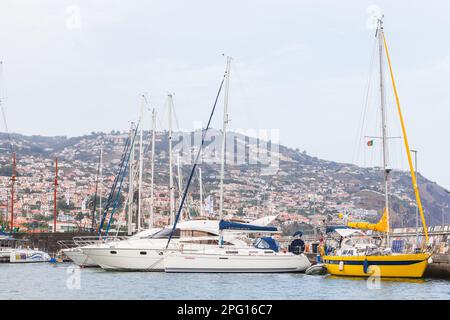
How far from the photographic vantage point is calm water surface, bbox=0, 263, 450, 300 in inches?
1078

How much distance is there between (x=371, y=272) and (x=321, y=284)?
114 inches

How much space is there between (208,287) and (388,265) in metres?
8.83

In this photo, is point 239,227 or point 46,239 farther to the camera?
point 46,239

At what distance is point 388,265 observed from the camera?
1307 inches

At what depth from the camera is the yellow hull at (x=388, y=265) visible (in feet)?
108

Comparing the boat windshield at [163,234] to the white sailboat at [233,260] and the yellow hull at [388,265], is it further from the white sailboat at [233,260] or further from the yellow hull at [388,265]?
the yellow hull at [388,265]

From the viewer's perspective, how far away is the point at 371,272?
110 feet

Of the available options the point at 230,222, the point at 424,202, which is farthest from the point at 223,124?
the point at 424,202

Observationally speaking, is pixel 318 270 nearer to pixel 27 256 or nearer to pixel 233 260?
pixel 233 260

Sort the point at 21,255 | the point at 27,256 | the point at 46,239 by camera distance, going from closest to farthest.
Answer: the point at 21,255, the point at 27,256, the point at 46,239

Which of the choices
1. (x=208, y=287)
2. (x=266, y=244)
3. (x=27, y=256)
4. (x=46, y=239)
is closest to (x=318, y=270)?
(x=266, y=244)

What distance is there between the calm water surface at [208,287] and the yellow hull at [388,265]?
22.0 inches

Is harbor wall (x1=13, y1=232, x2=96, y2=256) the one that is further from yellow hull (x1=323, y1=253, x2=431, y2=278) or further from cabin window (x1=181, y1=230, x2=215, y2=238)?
yellow hull (x1=323, y1=253, x2=431, y2=278)

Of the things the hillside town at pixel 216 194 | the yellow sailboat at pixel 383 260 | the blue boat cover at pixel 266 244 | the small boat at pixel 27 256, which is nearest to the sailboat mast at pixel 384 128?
the yellow sailboat at pixel 383 260
